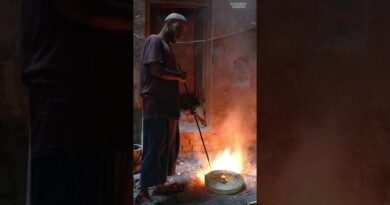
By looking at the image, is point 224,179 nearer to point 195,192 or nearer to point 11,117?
point 195,192

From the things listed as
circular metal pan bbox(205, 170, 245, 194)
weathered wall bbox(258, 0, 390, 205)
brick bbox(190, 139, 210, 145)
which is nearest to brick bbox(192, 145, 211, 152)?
brick bbox(190, 139, 210, 145)

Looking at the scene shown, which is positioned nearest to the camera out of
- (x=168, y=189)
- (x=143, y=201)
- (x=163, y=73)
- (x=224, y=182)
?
(x=163, y=73)

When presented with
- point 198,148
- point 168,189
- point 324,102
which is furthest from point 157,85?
point 198,148

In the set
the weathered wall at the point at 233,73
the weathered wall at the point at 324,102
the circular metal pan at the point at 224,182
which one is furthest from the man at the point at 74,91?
the weathered wall at the point at 233,73

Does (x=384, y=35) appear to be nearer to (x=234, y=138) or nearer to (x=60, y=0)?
(x=60, y=0)

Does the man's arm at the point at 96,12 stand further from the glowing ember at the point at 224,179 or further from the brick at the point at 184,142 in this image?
the brick at the point at 184,142

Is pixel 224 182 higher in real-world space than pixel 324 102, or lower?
lower

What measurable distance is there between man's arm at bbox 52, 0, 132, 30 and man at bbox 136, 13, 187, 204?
148 centimetres

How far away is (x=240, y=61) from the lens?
3.76m

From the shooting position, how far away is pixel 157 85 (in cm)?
226

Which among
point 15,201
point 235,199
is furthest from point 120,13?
point 235,199

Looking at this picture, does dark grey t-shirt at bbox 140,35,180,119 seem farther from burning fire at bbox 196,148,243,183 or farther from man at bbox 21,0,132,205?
man at bbox 21,0,132,205

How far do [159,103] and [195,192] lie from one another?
1.04m

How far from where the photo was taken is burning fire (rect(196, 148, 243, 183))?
140 inches
